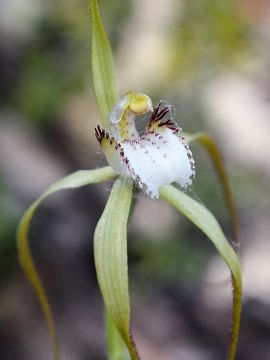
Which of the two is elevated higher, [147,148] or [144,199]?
[144,199]

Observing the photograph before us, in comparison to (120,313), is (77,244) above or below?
above

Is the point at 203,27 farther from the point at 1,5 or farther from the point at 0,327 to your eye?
the point at 0,327

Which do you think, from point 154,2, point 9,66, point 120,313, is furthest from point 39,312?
point 154,2

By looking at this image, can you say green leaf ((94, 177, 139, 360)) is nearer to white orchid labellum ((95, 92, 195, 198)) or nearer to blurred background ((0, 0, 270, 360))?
white orchid labellum ((95, 92, 195, 198))

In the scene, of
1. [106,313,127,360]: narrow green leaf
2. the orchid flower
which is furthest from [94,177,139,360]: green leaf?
[106,313,127,360]: narrow green leaf

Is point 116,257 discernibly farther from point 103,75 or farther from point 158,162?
point 103,75

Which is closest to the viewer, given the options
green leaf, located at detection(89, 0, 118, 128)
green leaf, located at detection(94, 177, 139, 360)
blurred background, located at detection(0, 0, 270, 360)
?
green leaf, located at detection(94, 177, 139, 360)

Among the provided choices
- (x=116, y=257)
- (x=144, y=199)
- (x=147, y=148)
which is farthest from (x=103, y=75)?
(x=144, y=199)
